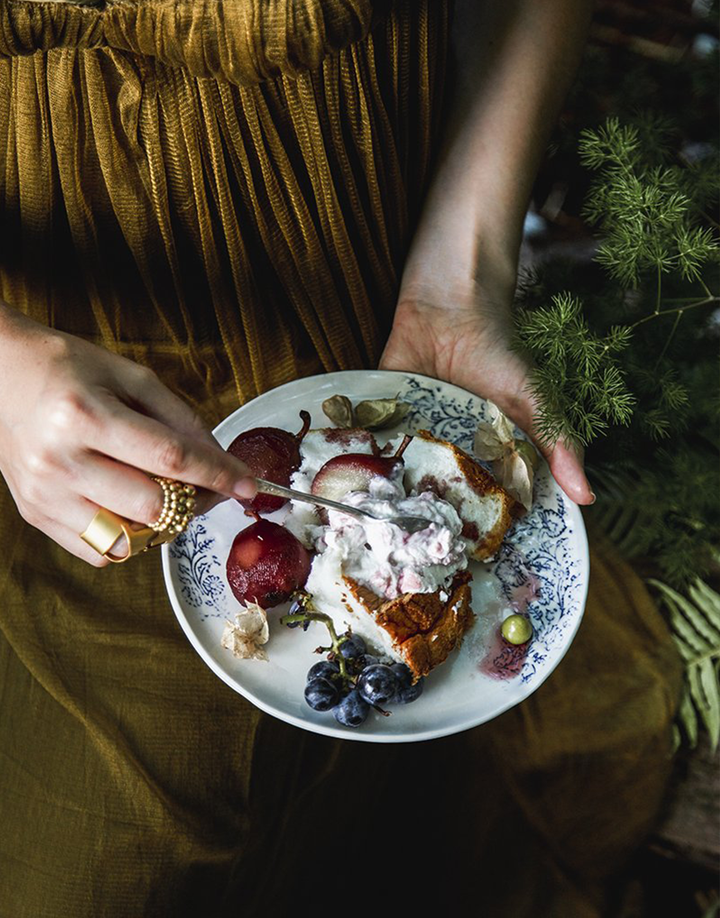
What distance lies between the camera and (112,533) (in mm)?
766

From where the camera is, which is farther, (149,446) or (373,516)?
(373,516)

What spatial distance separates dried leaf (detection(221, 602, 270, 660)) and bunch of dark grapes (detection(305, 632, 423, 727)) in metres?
0.07

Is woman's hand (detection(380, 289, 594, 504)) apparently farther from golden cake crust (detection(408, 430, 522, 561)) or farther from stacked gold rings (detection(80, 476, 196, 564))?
stacked gold rings (detection(80, 476, 196, 564))

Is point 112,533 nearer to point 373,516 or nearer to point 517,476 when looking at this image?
point 373,516

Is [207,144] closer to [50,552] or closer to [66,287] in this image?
[66,287]

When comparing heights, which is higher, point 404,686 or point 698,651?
point 404,686

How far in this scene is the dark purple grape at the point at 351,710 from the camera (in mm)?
917

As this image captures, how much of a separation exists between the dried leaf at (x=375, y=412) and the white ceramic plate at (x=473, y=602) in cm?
2

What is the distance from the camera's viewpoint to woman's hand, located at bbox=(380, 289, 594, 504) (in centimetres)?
114

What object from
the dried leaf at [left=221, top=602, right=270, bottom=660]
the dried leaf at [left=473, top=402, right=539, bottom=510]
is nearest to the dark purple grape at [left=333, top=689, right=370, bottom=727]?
the dried leaf at [left=221, top=602, right=270, bottom=660]

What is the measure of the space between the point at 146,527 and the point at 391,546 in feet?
0.93

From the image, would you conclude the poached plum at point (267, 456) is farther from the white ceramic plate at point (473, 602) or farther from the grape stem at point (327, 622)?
the grape stem at point (327, 622)

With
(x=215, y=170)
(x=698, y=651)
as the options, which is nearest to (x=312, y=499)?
(x=215, y=170)

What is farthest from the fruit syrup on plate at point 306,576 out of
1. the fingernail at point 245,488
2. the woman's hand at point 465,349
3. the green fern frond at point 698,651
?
the green fern frond at point 698,651
